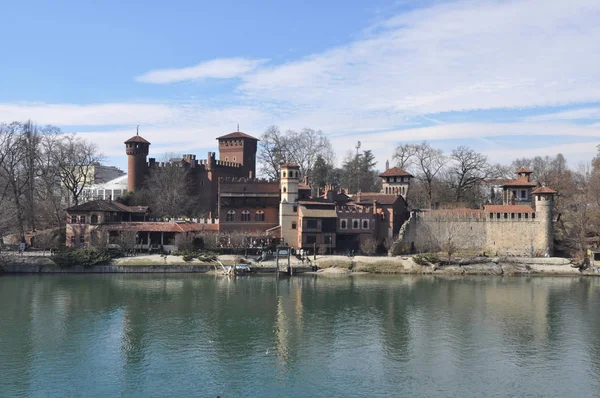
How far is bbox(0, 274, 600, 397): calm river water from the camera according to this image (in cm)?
2091

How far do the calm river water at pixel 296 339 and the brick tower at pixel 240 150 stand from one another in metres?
24.1

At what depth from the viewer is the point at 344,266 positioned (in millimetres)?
45156

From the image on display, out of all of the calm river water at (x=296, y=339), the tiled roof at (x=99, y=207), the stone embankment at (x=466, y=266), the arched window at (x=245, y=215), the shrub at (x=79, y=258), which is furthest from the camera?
the arched window at (x=245, y=215)

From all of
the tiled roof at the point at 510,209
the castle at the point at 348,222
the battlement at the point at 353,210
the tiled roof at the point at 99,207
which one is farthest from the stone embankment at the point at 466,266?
the tiled roof at the point at 99,207

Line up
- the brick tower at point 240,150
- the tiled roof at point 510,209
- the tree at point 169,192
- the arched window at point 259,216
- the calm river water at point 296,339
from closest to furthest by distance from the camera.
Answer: the calm river water at point 296,339 → the tiled roof at point 510,209 → the arched window at point 259,216 → the tree at point 169,192 → the brick tower at point 240,150

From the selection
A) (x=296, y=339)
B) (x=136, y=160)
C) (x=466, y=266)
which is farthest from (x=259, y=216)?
(x=296, y=339)

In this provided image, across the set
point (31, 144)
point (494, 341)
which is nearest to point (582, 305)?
point (494, 341)

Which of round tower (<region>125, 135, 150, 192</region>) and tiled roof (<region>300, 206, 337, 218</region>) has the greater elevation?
round tower (<region>125, 135, 150, 192</region>)

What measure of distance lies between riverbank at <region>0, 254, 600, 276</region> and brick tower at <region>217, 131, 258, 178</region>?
1812 cm

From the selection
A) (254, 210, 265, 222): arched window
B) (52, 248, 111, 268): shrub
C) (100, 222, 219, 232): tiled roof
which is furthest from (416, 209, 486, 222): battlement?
(52, 248, 111, 268): shrub

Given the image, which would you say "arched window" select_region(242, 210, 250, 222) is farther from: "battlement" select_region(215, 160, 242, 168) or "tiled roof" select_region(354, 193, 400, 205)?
"battlement" select_region(215, 160, 242, 168)

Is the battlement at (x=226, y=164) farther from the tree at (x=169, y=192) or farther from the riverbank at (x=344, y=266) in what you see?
the riverbank at (x=344, y=266)

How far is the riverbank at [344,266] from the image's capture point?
144ft

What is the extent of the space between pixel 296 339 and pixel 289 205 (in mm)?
23812
